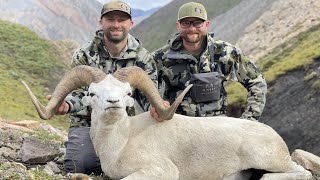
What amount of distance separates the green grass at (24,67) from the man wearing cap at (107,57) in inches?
770

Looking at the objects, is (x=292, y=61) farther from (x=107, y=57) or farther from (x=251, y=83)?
(x=107, y=57)

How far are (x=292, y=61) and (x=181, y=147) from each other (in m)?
40.8

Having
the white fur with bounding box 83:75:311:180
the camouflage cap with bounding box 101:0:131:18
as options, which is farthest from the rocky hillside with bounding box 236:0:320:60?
the white fur with bounding box 83:75:311:180

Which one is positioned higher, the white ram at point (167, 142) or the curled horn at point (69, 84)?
the curled horn at point (69, 84)

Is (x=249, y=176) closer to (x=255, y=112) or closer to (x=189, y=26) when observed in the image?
(x=255, y=112)

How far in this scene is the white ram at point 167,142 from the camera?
321 inches

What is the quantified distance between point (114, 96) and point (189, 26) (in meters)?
4.02

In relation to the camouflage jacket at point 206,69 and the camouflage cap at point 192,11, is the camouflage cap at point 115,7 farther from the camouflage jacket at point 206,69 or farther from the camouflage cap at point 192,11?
the camouflage jacket at point 206,69

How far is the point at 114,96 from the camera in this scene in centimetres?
753

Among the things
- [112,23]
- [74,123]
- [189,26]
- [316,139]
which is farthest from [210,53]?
[316,139]

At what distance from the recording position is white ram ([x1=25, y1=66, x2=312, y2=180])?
8156 mm

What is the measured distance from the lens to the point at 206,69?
1120 cm

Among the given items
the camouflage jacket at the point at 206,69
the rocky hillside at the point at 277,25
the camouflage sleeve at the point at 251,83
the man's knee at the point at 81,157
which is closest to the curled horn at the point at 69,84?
the man's knee at the point at 81,157

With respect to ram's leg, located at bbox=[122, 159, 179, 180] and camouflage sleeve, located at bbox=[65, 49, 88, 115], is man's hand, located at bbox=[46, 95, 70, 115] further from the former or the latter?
ram's leg, located at bbox=[122, 159, 179, 180]
